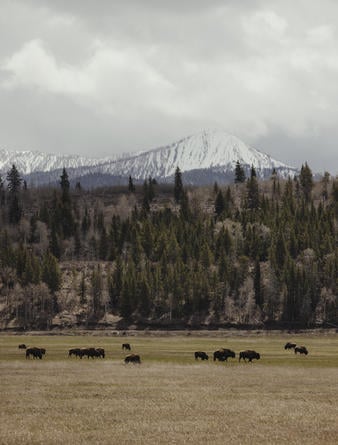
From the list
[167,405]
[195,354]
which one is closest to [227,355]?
[195,354]

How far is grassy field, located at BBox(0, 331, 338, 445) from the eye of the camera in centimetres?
2634

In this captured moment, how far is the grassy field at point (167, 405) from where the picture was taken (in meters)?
26.3

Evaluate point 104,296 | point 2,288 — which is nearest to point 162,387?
point 104,296

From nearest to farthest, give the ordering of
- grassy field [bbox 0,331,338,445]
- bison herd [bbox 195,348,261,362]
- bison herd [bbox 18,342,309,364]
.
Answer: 1. grassy field [bbox 0,331,338,445]
2. bison herd [bbox 18,342,309,364]
3. bison herd [bbox 195,348,261,362]

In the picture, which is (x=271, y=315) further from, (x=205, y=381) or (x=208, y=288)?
(x=205, y=381)

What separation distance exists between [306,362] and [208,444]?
42522mm

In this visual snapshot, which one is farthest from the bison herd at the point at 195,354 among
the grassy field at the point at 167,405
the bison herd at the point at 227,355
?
the grassy field at the point at 167,405

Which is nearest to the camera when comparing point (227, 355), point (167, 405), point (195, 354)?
point (167, 405)

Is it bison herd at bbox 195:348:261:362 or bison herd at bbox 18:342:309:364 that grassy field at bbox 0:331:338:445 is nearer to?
bison herd at bbox 18:342:309:364

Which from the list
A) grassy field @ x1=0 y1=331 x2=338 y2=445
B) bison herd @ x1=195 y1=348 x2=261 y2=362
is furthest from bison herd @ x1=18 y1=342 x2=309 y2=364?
grassy field @ x1=0 y1=331 x2=338 y2=445

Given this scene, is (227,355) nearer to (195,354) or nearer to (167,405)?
(195,354)

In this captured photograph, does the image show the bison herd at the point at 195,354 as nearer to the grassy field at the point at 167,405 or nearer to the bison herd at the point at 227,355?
the bison herd at the point at 227,355

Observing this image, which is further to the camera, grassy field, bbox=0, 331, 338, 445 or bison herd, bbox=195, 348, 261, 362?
bison herd, bbox=195, 348, 261, 362

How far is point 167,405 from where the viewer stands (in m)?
34.1
